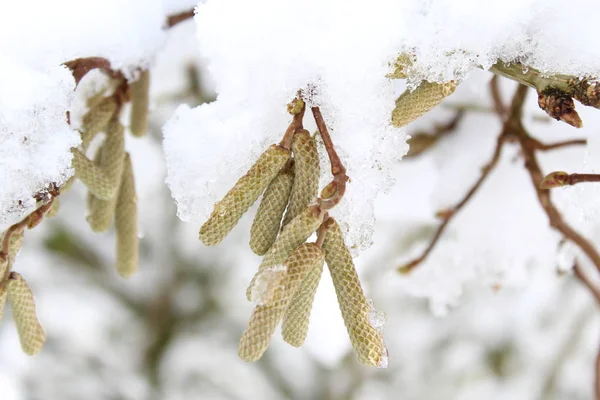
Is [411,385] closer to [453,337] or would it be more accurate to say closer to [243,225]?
[453,337]

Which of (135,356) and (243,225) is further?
(135,356)

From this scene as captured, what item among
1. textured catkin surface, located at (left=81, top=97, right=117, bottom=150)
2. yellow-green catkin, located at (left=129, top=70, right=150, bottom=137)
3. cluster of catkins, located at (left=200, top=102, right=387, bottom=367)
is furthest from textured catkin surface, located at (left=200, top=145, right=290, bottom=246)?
yellow-green catkin, located at (left=129, top=70, right=150, bottom=137)

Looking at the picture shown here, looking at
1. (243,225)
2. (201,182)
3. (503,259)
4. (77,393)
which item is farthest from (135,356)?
(201,182)

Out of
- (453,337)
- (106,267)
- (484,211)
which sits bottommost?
(453,337)

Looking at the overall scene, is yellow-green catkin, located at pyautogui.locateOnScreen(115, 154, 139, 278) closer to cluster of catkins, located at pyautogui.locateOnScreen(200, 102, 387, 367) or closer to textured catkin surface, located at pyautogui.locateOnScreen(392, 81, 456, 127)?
cluster of catkins, located at pyautogui.locateOnScreen(200, 102, 387, 367)

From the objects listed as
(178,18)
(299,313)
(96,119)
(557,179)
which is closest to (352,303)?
(299,313)
